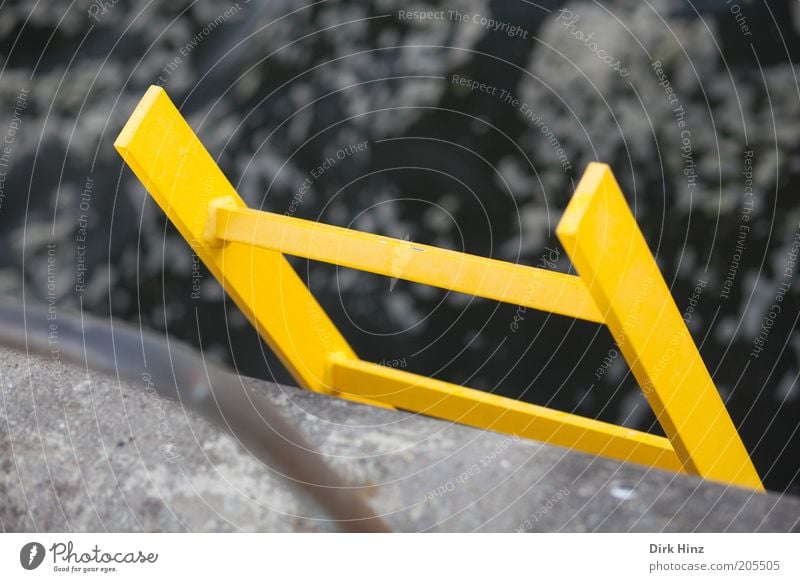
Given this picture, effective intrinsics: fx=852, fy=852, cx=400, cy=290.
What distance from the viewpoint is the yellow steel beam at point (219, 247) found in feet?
1.98

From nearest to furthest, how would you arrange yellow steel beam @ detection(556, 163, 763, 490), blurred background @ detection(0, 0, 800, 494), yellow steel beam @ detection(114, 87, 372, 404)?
yellow steel beam @ detection(556, 163, 763, 490), yellow steel beam @ detection(114, 87, 372, 404), blurred background @ detection(0, 0, 800, 494)

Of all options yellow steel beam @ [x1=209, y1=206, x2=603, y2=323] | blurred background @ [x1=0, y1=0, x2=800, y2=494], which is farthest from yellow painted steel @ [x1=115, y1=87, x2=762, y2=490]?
blurred background @ [x1=0, y1=0, x2=800, y2=494]

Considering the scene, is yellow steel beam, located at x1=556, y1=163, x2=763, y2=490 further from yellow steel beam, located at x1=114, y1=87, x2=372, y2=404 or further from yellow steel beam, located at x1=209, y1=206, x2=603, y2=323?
yellow steel beam, located at x1=114, y1=87, x2=372, y2=404

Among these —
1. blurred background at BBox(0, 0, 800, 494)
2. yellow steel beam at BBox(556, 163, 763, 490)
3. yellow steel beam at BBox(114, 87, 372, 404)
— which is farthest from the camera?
blurred background at BBox(0, 0, 800, 494)

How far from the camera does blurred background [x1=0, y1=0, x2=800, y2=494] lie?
1.00 m

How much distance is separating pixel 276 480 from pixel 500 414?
12.4 inches

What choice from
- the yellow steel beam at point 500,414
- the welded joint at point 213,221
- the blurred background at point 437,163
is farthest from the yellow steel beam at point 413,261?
the blurred background at point 437,163

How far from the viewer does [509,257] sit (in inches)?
42.9

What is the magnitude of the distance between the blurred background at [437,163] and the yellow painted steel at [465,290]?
1.08 ft

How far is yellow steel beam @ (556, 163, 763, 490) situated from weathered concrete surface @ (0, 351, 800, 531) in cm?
7

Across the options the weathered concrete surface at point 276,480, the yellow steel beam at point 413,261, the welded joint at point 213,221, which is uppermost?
the yellow steel beam at point 413,261

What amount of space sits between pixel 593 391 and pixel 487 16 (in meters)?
0.49

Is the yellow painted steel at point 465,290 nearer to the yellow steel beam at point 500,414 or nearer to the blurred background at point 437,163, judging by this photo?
the yellow steel beam at point 500,414

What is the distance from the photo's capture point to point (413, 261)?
562 millimetres
